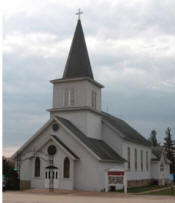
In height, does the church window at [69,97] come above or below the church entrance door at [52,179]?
above

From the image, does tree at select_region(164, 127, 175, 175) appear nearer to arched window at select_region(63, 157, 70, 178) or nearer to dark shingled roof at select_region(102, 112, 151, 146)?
dark shingled roof at select_region(102, 112, 151, 146)

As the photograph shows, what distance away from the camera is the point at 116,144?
39.2 metres

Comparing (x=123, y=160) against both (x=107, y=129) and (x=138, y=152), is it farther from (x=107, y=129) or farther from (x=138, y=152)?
(x=138, y=152)

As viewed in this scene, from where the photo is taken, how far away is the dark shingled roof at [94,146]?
32513 millimetres

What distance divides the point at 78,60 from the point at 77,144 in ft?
37.2

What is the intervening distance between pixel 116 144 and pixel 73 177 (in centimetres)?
900

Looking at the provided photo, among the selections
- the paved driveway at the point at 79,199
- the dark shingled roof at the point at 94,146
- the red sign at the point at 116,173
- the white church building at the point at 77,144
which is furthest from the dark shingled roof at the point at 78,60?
the paved driveway at the point at 79,199

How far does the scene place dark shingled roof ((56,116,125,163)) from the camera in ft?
107

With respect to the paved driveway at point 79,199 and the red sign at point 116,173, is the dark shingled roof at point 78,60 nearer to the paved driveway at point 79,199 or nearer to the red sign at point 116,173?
the red sign at point 116,173

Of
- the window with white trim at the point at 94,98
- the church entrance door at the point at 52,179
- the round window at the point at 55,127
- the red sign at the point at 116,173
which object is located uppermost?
the window with white trim at the point at 94,98

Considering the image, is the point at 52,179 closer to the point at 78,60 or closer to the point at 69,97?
the point at 69,97

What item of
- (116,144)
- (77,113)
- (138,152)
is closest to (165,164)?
(138,152)

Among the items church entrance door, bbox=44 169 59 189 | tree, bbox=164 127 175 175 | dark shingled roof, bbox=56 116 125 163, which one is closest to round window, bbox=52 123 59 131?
dark shingled roof, bbox=56 116 125 163

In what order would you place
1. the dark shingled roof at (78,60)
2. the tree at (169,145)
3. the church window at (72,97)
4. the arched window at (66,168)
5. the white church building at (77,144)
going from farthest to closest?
1. the tree at (169,145)
2. the dark shingled roof at (78,60)
3. the church window at (72,97)
4. the arched window at (66,168)
5. the white church building at (77,144)
